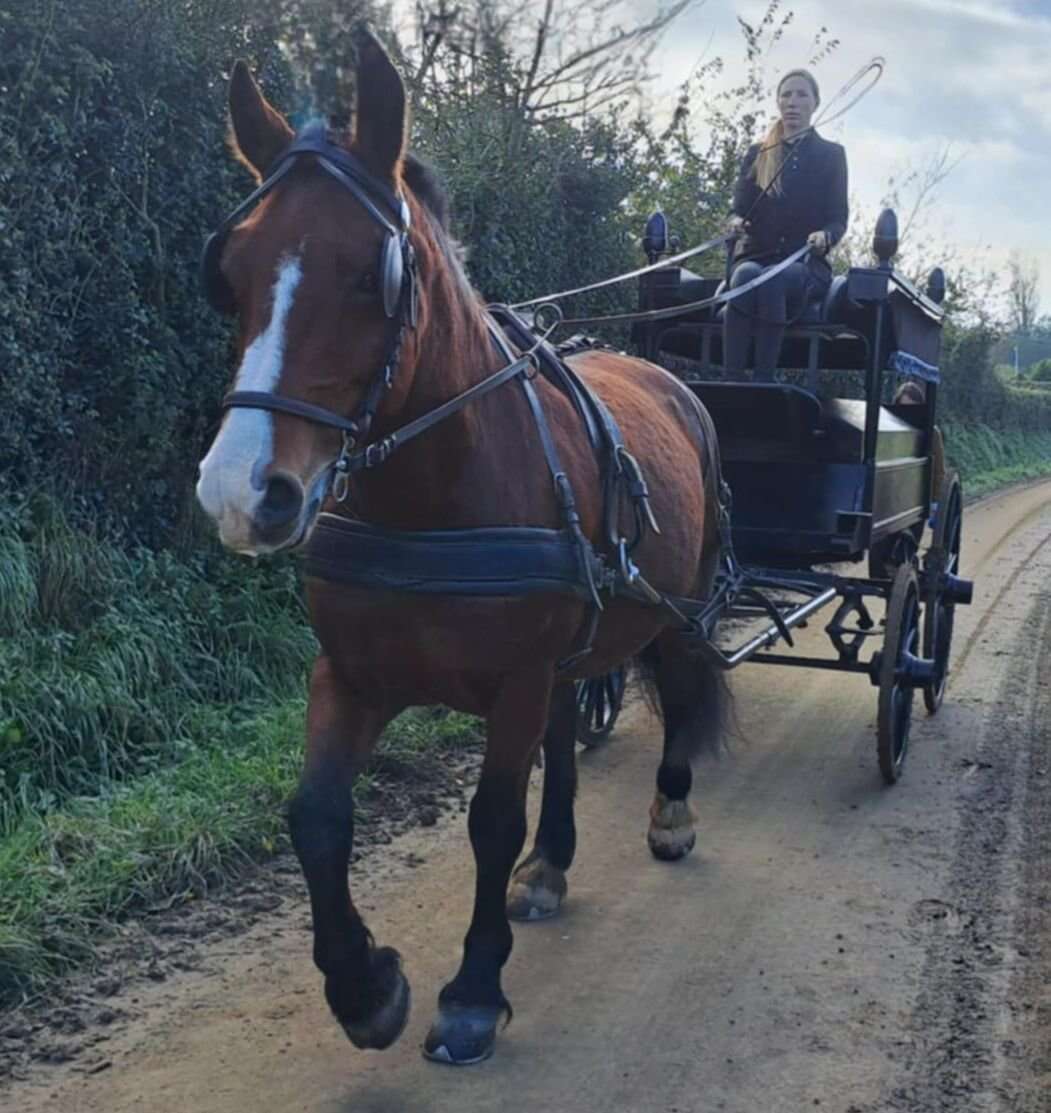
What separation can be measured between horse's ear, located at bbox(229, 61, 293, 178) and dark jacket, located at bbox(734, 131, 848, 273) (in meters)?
3.58

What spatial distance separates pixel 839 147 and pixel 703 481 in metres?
2.10

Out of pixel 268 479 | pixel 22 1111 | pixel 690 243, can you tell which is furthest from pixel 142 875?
pixel 690 243

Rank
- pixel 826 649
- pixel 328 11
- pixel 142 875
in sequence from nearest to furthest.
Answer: pixel 142 875, pixel 328 11, pixel 826 649

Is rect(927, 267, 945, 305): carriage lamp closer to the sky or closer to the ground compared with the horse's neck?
closer to the sky

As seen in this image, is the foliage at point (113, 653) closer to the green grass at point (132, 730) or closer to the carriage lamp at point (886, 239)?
the green grass at point (132, 730)

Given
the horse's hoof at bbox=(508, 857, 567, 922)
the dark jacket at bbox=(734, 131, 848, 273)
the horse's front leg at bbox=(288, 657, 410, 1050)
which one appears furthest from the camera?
the dark jacket at bbox=(734, 131, 848, 273)

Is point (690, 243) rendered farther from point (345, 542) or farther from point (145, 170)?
point (345, 542)

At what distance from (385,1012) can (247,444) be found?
156 centimetres

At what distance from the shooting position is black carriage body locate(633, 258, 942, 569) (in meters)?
5.73

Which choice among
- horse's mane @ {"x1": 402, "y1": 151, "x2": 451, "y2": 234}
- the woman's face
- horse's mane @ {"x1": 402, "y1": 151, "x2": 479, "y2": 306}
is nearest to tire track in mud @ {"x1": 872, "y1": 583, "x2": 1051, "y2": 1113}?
horse's mane @ {"x1": 402, "y1": 151, "x2": 479, "y2": 306}

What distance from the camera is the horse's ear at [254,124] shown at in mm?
2799

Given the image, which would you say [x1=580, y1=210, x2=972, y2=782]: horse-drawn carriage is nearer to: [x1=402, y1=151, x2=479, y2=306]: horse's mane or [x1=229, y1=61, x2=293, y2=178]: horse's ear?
[x1=402, y1=151, x2=479, y2=306]: horse's mane

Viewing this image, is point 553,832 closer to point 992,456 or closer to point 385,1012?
point 385,1012

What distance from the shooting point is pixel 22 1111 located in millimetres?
2936
